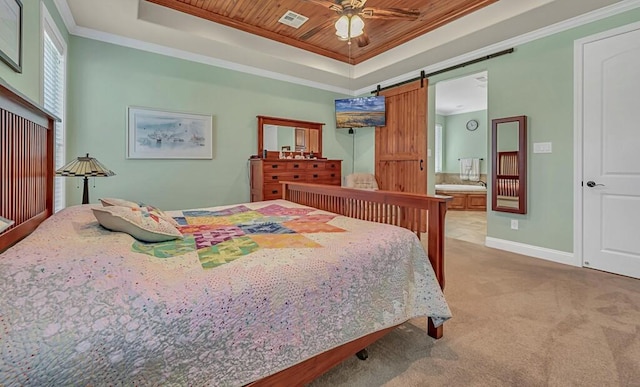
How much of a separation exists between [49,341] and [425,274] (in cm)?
160

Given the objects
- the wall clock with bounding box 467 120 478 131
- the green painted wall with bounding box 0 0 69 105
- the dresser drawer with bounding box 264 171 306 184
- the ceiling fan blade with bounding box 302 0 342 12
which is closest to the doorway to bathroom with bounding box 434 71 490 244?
the wall clock with bounding box 467 120 478 131

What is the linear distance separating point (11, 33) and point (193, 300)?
2.14 m

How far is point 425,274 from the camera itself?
5.44ft

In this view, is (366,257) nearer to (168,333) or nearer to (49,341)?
(168,333)

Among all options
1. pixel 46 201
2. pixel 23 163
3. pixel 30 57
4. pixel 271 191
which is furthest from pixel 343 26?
pixel 46 201

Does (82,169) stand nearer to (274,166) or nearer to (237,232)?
(237,232)

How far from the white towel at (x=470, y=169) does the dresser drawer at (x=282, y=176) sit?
18.9ft

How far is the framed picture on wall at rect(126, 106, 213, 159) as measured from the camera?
3621mm

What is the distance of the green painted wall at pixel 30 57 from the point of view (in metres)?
1.91

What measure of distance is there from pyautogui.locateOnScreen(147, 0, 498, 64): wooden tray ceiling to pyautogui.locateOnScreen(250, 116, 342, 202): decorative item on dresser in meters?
1.27

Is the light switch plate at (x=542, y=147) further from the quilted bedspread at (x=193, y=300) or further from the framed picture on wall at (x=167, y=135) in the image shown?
the framed picture on wall at (x=167, y=135)

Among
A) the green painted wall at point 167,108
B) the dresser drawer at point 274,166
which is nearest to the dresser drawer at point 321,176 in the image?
the dresser drawer at point 274,166

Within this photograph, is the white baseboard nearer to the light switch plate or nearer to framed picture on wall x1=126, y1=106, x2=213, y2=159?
the light switch plate

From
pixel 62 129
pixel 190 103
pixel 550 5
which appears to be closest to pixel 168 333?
pixel 62 129
